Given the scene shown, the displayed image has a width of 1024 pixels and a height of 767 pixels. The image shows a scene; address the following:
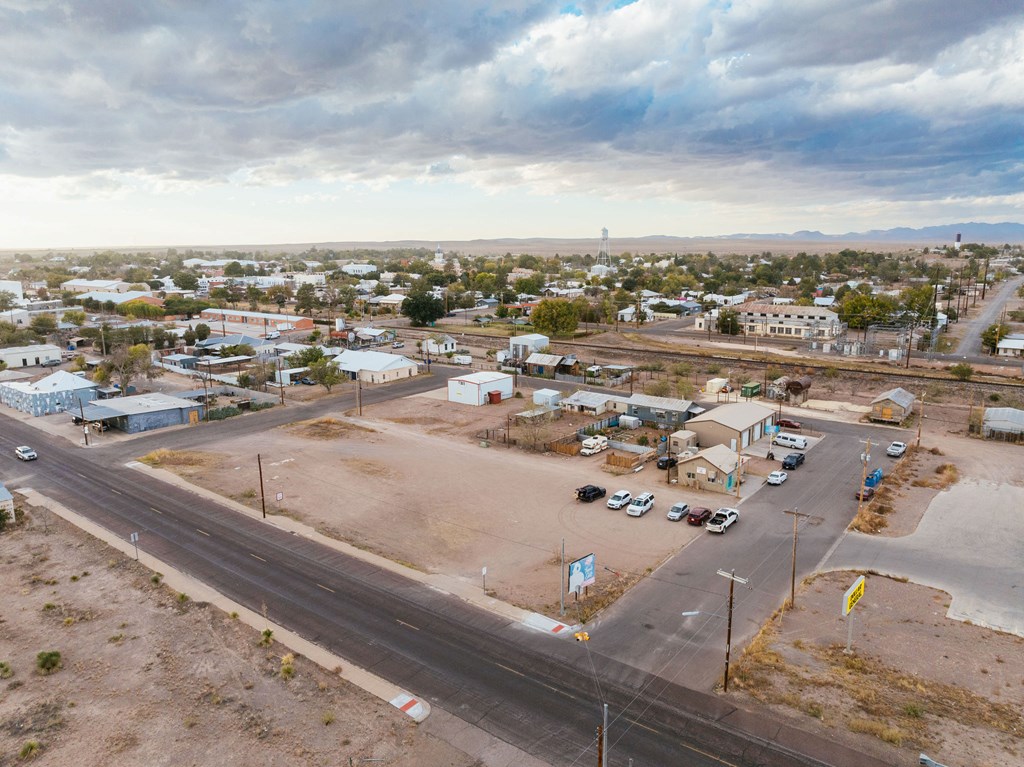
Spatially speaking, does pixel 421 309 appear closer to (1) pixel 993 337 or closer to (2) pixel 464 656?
(1) pixel 993 337

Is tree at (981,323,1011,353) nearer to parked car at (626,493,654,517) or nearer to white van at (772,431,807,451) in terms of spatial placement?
white van at (772,431,807,451)

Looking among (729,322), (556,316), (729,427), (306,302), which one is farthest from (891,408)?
(306,302)

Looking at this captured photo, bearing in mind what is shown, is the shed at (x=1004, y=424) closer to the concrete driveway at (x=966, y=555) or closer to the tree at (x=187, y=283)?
the concrete driveway at (x=966, y=555)

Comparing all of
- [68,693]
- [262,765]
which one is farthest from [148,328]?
[262,765]

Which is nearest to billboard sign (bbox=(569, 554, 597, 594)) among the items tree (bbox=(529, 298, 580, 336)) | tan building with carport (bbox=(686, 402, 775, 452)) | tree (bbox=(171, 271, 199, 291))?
tan building with carport (bbox=(686, 402, 775, 452))

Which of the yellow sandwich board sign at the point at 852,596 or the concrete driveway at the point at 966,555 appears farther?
the concrete driveway at the point at 966,555

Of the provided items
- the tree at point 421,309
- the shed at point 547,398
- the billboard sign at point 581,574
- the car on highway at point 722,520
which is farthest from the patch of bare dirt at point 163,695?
the tree at point 421,309
